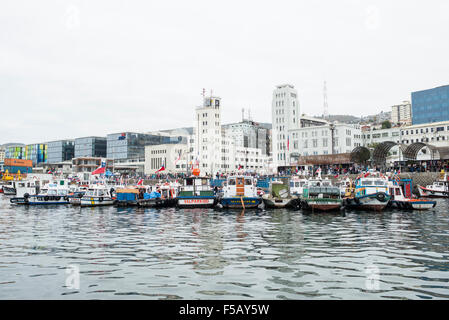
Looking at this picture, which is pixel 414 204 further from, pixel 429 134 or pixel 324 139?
pixel 429 134

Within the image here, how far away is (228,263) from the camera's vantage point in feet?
53.7

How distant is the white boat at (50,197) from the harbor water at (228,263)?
1282 inches

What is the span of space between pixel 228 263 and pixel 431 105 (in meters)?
151

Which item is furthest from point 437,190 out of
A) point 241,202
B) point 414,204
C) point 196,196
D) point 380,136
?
point 380,136

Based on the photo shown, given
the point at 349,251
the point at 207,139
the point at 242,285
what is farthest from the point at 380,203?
the point at 207,139

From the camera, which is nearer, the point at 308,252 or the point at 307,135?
the point at 308,252

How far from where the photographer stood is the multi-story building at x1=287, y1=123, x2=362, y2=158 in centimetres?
13475

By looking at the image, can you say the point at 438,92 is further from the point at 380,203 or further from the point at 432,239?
the point at 432,239

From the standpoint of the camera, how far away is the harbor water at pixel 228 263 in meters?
12.4

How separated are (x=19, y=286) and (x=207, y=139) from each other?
144 m

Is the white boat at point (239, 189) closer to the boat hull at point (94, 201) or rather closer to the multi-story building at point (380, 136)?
the boat hull at point (94, 201)

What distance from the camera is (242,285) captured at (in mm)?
12961

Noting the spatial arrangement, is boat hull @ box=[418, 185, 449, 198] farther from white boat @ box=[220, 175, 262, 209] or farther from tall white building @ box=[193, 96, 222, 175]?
tall white building @ box=[193, 96, 222, 175]
